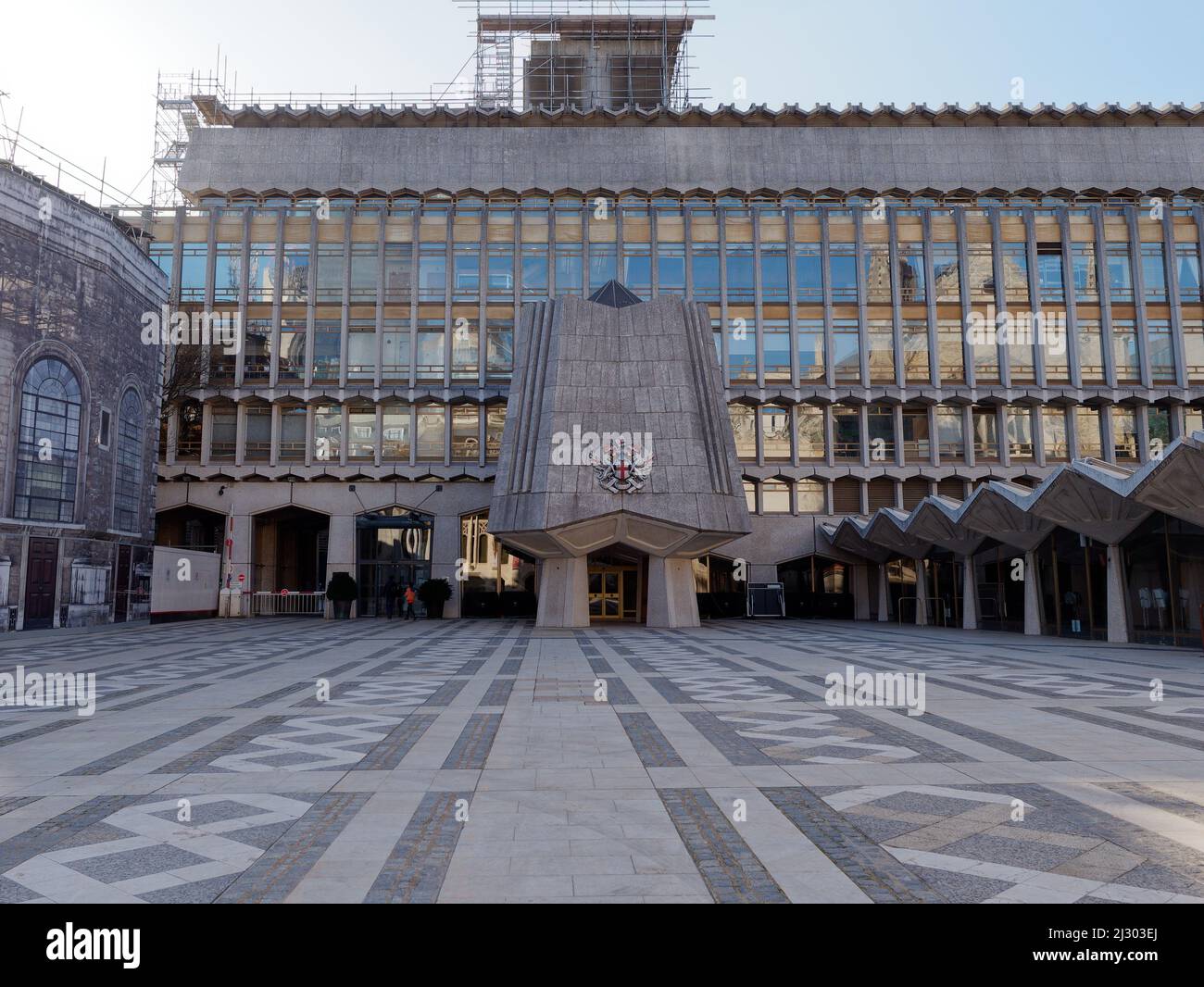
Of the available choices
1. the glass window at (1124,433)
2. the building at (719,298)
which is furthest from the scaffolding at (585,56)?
the glass window at (1124,433)

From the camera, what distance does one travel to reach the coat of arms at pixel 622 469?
3234 centimetres

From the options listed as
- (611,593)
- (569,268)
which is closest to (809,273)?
(569,268)

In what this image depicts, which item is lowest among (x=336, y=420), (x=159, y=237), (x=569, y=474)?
(x=569, y=474)

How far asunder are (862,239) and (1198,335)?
19.4m

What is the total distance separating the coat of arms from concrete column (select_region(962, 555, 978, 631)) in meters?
13.0

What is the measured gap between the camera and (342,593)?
43812 millimetres

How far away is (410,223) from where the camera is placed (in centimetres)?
5006

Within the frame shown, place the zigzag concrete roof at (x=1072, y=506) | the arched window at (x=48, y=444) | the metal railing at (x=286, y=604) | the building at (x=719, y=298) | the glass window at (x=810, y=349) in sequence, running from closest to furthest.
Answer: the zigzag concrete roof at (x=1072, y=506), the arched window at (x=48, y=444), the metal railing at (x=286, y=604), the building at (x=719, y=298), the glass window at (x=810, y=349)

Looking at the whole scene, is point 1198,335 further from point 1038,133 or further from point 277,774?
point 277,774

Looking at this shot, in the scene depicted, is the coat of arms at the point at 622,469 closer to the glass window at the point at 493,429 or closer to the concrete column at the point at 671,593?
the concrete column at the point at 671,593

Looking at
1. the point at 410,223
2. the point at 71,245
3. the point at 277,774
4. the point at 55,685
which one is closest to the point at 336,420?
the point at 410,223

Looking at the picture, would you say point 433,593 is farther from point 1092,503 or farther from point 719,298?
point 1092,503

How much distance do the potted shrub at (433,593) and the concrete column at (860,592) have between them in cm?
2165

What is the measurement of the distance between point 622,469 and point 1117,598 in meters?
16.3
